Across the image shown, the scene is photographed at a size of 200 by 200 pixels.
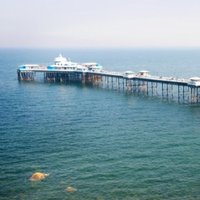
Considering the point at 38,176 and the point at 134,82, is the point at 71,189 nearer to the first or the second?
the point at 38,176

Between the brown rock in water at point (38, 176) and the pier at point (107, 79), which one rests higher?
the pier at point (107, 79)

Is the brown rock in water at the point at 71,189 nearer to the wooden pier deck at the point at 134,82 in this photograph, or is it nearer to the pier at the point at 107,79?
the wooden pier deck at the point at 134,82

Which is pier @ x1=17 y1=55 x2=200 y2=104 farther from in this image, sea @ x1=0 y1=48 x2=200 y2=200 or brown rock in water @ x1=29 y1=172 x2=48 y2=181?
brown rock in water @ x1=29 y1=172 x2=48 y2=181

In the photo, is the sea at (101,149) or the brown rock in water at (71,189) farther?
the sea at (101,149)

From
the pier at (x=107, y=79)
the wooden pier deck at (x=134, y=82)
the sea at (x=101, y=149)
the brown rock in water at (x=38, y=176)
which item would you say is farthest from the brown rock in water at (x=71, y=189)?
the pier at (x=107, y=79)

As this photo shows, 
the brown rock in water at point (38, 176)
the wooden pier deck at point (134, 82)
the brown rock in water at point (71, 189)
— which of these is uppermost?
the wooden pier deck at point (134, 82)

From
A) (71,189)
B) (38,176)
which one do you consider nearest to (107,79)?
(38,176)

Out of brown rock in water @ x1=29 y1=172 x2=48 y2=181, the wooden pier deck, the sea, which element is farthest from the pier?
brown rock in water @ x1=29 y1=172 x2=48 y2=181

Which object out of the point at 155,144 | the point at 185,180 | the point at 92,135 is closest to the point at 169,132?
the point at 155,144
